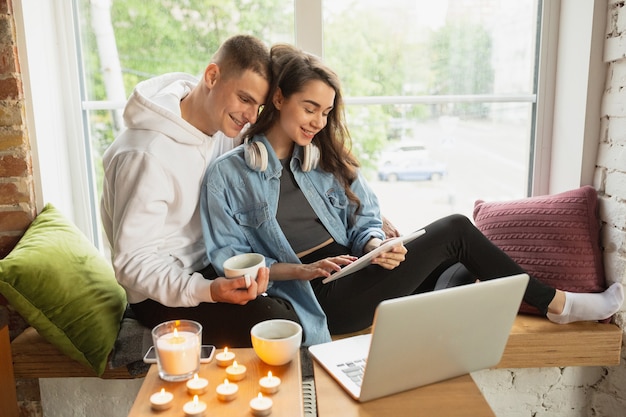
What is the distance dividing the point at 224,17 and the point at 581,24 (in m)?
1.24

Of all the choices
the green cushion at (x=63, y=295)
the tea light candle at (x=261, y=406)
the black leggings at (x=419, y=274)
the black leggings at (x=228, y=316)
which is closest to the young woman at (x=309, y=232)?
the black leggings at (x=419, y=274)

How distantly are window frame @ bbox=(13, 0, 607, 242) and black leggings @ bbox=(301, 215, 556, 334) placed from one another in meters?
0.54

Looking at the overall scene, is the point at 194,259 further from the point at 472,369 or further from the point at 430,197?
the point at 430,197

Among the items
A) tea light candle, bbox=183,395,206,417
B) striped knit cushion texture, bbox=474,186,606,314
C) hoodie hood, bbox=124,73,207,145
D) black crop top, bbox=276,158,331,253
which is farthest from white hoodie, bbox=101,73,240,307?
striped knit cushion texture, bbox=474,186,606,314

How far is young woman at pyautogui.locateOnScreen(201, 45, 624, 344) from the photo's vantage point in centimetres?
168

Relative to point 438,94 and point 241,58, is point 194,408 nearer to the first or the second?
point 241,58

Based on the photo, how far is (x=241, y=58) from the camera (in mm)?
1616

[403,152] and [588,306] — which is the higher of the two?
[403,152]

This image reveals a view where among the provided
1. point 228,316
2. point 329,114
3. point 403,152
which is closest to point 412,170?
point 403,152

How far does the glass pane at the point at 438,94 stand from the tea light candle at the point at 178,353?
1.26 meters

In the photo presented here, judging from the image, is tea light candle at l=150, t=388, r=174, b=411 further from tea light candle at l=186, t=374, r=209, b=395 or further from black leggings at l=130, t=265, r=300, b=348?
black leggings at l=130, t=265, r=300, b=348

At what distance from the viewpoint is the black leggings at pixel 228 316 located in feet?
5.14

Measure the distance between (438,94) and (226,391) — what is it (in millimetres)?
1505

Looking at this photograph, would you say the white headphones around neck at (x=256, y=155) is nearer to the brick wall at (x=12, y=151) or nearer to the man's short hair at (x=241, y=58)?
the man's short hair at (x=241, y=58)
